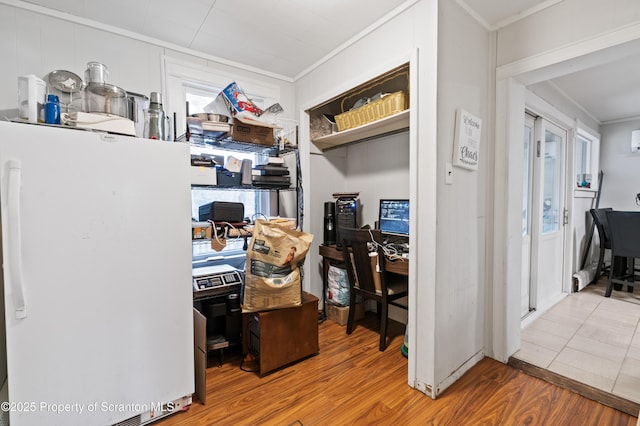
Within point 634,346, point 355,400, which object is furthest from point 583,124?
point 355,400

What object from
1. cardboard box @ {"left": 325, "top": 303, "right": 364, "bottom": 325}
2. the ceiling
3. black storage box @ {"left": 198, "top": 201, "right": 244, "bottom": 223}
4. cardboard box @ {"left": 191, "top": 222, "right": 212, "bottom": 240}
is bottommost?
cardboard box @ {"left": 325, "top": 303, "right": 364, "bottom": 325}

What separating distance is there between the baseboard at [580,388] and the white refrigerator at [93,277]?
2192mm

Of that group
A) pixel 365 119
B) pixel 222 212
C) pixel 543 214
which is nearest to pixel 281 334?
pixel 222 212

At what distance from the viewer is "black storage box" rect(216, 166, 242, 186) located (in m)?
2.12

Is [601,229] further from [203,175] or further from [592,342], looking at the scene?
[203,175]

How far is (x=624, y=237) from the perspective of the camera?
332 centimetres

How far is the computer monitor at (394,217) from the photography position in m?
2.48

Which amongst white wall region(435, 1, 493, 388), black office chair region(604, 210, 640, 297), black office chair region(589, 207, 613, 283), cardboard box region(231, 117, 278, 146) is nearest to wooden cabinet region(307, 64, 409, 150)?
white wall region(435, 1, 493, 388)

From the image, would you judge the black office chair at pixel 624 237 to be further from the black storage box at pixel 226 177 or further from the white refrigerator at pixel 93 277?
the white refrigerator at pixel 93 277

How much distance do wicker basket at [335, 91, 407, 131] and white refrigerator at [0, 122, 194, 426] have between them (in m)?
1.38

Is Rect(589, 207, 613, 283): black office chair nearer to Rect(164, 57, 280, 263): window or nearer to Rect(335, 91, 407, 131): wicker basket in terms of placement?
Rect(335, 91, 407, 131): wicker basket

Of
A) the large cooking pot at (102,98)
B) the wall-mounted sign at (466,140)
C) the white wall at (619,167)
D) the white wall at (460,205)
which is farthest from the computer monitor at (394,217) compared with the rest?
the white wall at (619,167)

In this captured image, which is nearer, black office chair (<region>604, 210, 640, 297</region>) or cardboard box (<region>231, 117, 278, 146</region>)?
cardboard box (<region>231, 117, 278, 146</region>)

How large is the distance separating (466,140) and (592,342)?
2072 millimetres
